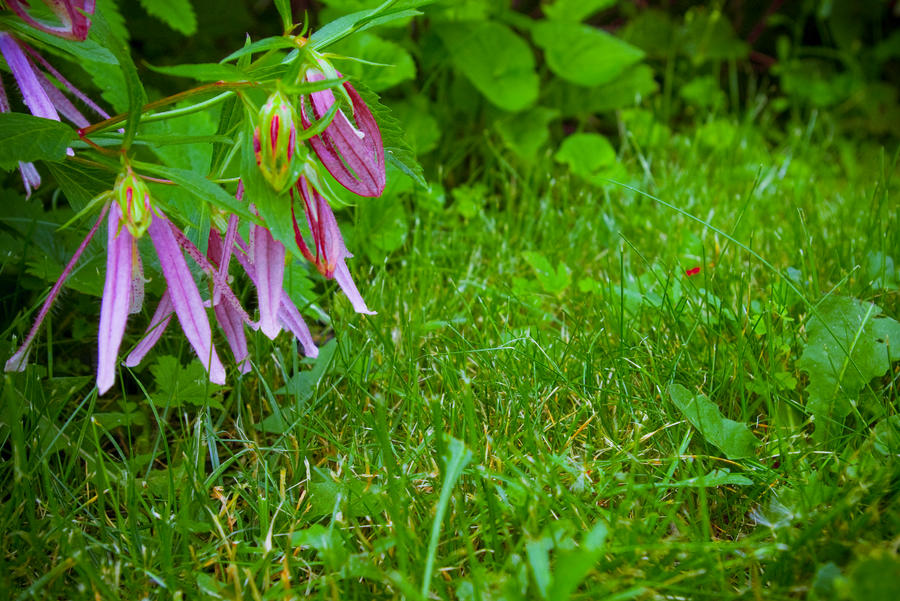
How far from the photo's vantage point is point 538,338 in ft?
3.82

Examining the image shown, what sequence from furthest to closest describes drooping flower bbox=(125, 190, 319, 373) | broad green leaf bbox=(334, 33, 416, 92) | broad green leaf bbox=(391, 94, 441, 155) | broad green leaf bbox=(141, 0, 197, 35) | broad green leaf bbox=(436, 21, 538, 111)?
broad green leaf bbox=(436, 21, 538, 111), broad green leaf bbox=(391, 94, 441, 155), broad green leaf bbox=(334, 33, 416, 92), broad green leaf bbox=(141, 0, 197, 35), drooping flower bbox=(125, 190, 319, 373)

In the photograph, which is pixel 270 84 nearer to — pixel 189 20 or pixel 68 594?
pixel 68 594

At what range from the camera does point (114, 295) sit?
2.60 ft

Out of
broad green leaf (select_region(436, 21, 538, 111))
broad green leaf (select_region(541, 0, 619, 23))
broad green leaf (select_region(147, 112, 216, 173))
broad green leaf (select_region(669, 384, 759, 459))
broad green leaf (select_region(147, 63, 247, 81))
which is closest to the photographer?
broad green leaf (select_region(147, 63, 247, 81))

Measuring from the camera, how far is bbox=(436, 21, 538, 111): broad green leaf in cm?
187

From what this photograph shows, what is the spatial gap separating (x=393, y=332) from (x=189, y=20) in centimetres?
71

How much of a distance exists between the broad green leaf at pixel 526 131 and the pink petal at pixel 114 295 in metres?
1.25

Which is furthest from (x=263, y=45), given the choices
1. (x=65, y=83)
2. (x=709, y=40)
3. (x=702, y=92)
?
(x=709, y=40)

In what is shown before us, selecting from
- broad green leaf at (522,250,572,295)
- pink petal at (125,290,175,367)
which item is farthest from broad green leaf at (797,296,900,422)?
pink petal at (125,290,175,367)

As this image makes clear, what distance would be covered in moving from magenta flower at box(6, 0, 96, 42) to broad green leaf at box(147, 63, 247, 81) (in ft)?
0.42

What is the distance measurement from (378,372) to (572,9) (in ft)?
4.09

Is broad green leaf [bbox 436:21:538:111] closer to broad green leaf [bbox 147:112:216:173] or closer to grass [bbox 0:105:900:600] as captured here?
grass [bbox 0:105:900:600]

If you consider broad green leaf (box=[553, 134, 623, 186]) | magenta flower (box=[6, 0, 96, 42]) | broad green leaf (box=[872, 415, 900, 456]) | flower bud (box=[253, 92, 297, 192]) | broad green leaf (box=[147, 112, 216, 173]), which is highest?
magenta flower (box=[6, 0, 96, 42])

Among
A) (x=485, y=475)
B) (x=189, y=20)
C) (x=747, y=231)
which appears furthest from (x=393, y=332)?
(x=747, y=231)
